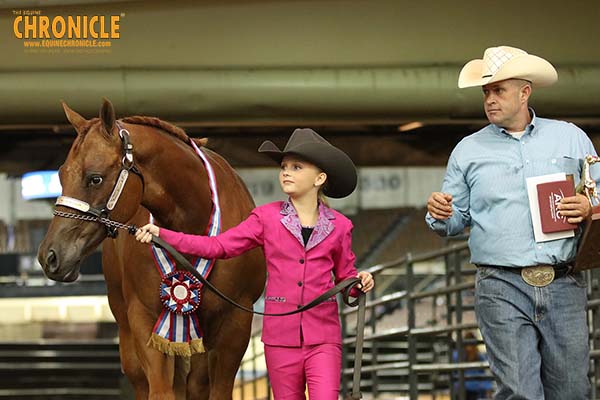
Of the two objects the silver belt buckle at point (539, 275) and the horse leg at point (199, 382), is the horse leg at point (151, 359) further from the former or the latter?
the silver belt buckle at point (539, 275)

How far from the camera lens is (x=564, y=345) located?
4.59 meters

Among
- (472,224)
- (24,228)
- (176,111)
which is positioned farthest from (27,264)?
(472,224)

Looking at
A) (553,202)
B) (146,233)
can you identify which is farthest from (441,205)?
(146,233)

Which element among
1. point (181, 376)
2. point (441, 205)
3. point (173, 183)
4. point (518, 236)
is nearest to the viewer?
point (441, 205)

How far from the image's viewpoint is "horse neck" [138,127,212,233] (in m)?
5.22

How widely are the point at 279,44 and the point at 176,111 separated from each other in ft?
3.22

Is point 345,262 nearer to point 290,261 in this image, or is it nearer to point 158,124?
point 290,261

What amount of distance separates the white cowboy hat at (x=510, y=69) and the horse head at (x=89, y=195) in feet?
4.85

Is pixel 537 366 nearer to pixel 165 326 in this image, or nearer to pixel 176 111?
pixel 165 326

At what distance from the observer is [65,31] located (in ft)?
30.0

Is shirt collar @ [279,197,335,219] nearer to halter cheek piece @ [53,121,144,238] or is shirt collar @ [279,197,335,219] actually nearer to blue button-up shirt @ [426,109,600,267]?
blue button-up shirt @ [426,109,600,267]

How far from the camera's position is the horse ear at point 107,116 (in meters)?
4.92

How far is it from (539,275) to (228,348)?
172 cm

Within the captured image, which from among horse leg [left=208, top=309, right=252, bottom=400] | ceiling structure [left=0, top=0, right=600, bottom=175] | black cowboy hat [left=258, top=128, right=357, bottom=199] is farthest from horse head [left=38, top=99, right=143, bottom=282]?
ceiling structure [left=0, top=0, right=600, bottom=175]
